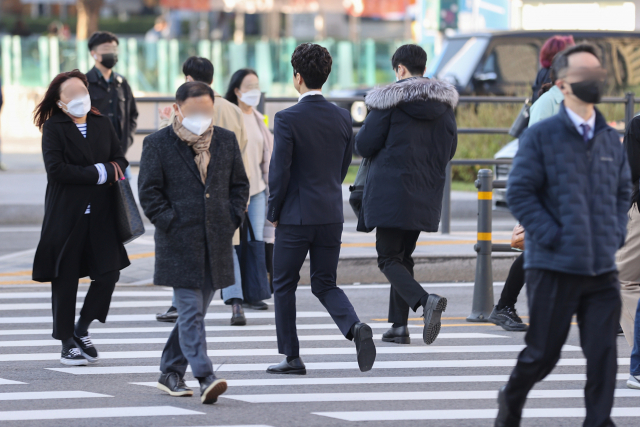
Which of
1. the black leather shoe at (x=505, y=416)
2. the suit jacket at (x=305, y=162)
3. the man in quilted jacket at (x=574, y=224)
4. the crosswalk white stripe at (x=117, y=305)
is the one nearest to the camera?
the man in quilted jacket at (x=574, y=224)

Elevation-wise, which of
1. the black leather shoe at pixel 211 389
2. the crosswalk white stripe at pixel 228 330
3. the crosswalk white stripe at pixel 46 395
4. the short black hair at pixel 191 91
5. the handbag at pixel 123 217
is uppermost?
the short black hair at pixel 191 91

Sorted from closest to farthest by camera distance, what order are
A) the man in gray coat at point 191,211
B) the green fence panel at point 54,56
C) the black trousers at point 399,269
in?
the man in gray coat at point 191,211, the black trousers at point 399,269, the green fence panel at point 54,56

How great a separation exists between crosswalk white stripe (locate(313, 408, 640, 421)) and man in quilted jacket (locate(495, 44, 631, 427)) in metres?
0.81

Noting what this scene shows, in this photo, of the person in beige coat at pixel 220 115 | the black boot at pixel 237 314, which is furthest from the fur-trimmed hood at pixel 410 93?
the black boot at pixel 237 314

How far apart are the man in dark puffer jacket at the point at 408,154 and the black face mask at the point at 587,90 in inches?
85.6

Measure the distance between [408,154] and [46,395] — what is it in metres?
2.60

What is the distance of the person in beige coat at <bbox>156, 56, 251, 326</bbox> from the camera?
23.8ft

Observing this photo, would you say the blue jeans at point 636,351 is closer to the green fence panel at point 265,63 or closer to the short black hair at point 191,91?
the short black hair at point 191,91

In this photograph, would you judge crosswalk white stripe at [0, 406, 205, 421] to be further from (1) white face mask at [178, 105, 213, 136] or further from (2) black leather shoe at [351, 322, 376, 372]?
(1) white face mask at [178, 105, 213, 136]

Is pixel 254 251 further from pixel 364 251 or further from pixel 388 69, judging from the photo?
pixel 388 69

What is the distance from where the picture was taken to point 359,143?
671 centimetres

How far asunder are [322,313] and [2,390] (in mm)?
2914

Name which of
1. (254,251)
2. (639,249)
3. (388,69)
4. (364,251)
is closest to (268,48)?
(388,69)

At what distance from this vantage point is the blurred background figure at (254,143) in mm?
7691
